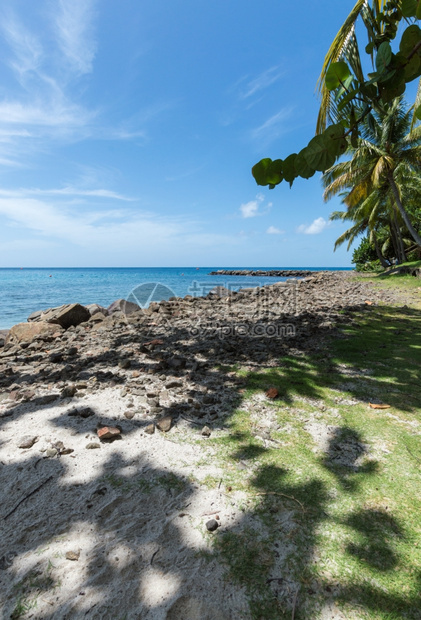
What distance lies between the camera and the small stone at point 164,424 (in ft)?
8.82

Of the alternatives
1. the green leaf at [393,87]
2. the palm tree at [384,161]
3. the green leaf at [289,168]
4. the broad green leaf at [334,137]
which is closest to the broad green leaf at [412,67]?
the green leaf at [393,87]

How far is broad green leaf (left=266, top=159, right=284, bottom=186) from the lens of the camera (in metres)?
1.75

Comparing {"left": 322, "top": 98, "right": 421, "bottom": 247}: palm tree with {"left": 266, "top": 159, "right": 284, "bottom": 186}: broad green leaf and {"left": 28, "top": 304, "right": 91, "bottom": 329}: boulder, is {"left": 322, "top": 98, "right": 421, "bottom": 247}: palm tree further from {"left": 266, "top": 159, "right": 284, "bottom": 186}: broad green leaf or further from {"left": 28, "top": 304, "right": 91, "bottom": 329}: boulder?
{"left": 266, "top": 159, "right": 284, "bottom": 186}: broad green leaf

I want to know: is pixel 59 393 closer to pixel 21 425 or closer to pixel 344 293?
pixel 21 425

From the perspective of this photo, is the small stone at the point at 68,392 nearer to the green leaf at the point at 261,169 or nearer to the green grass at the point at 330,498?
the green grass at the point at 330,498

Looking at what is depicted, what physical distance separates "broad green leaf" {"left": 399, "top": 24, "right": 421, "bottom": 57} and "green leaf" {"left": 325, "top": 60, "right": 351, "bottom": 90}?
1.09 feet

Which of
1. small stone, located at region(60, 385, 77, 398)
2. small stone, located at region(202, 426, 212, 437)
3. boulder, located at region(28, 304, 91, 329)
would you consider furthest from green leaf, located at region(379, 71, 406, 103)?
boulder, located at region(28, 304, 91, 329)

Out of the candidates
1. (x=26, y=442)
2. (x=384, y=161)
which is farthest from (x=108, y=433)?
(x=384, y=161)

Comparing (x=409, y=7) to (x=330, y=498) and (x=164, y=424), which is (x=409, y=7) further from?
(x=164, y=424)

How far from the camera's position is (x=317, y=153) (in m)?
1.49

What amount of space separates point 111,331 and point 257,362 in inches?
133

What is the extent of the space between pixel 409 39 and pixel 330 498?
2565 millimetres

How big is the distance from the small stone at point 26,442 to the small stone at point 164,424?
99cm

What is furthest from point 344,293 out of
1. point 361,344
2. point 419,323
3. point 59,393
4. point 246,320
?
point 59,393
